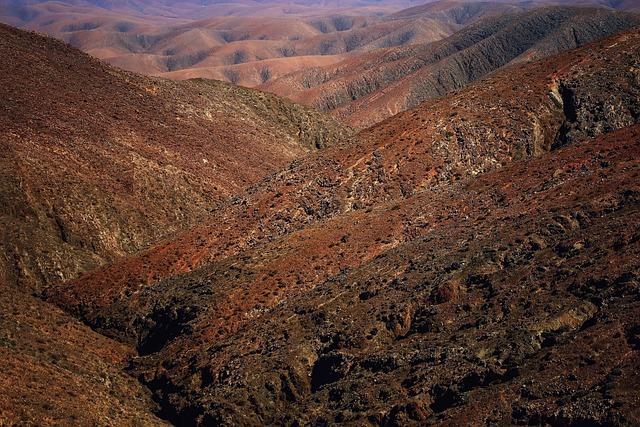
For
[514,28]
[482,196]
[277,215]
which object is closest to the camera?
[482,196]

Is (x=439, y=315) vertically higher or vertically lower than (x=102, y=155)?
lower

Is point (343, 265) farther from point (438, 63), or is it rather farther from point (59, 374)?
point (438, 63)

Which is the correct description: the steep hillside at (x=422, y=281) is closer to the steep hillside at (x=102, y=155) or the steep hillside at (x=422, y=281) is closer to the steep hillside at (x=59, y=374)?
the steep hillside at (x=59, y=374)

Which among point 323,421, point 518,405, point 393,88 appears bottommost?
point 393,88

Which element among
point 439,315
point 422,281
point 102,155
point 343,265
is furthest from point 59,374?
point 102,155

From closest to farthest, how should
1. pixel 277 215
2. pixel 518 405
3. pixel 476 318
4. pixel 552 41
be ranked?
1. pixel 518 405
2. pixel 476 318
3. pixel 277 215
4. pixel 552 41

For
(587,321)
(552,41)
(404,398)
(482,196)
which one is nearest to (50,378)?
(404,398)

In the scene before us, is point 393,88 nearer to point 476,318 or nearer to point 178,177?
point 178,177
